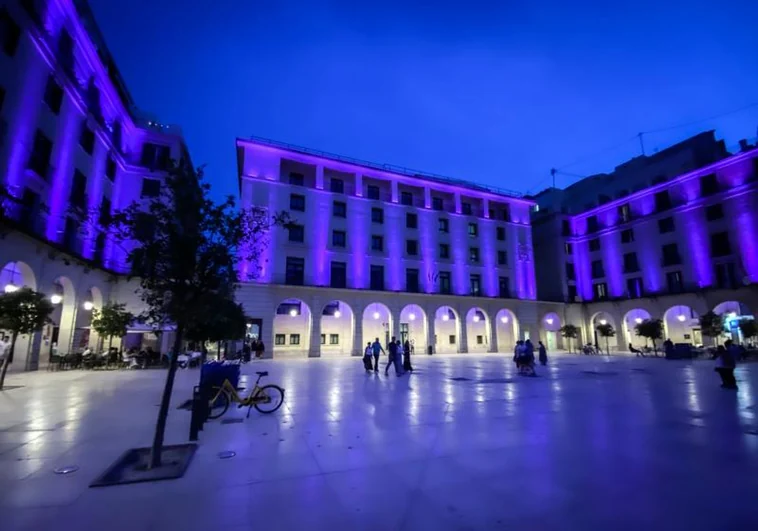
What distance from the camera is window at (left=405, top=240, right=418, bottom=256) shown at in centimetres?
3641

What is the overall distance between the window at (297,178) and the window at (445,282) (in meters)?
15.9

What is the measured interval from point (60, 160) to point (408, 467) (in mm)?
24374

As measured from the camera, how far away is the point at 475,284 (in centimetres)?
3859

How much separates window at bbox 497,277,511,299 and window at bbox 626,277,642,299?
11638mm

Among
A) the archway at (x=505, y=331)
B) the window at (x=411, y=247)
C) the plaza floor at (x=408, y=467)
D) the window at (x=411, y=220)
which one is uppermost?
the window at (x=411, y=220)

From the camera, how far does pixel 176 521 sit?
11.4ft

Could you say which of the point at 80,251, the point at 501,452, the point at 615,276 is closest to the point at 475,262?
the point at 615,276

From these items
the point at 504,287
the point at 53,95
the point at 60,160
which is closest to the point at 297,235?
the point at 60,160

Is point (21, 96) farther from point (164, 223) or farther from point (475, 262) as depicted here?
point (475, 262)

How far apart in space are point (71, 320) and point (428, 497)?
2347 cm

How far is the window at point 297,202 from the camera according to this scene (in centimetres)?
3256

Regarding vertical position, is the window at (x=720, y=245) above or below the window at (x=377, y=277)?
above

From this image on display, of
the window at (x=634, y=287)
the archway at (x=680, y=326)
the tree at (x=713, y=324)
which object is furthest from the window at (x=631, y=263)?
the tree at (x=713, y=324)

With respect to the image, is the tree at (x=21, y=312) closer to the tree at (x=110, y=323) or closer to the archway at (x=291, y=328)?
the tree at (x=110, y=323)
